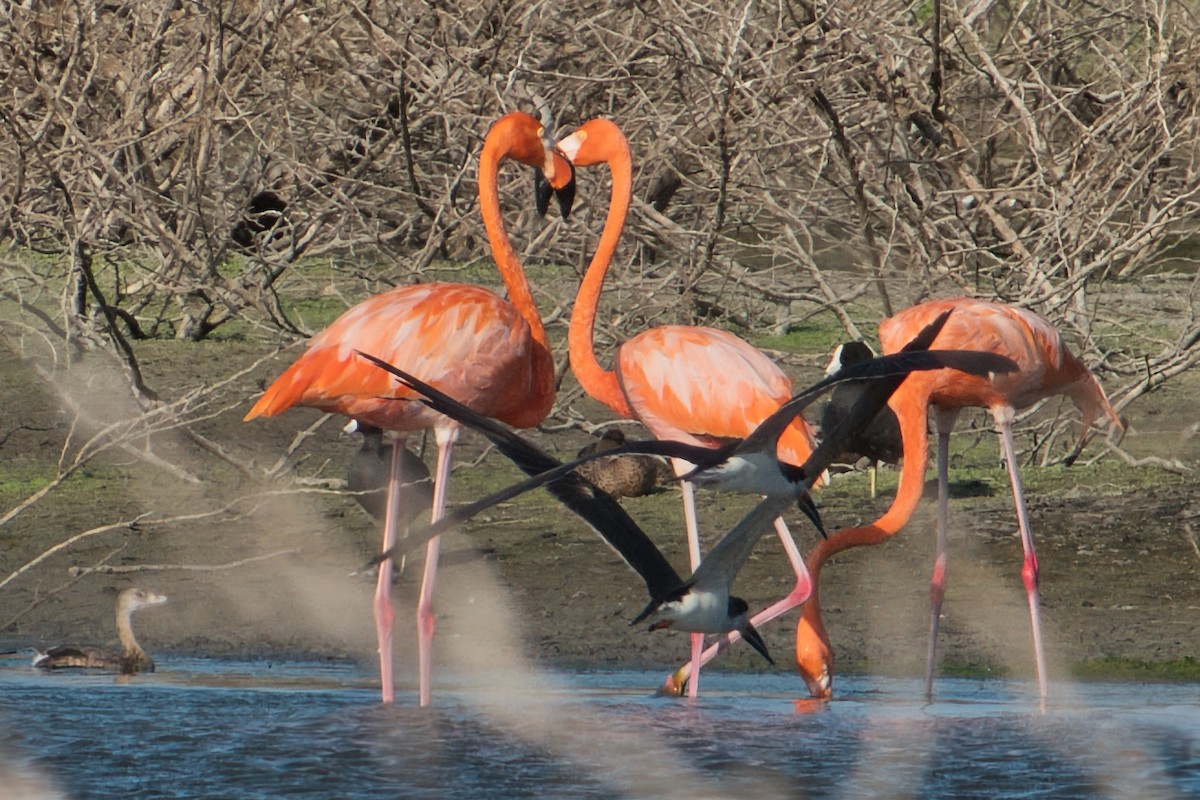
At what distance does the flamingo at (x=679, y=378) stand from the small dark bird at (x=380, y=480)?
1.19m

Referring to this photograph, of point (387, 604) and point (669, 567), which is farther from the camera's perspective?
point (387, 604)

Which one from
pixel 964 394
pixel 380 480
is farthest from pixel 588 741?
pixel 380 480

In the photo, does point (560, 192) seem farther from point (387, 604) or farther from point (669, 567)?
point (669, 567)

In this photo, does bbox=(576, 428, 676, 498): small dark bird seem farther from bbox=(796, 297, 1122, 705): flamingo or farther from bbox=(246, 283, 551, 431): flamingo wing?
bbox=(246, 283, 551, 431): flamingo wing

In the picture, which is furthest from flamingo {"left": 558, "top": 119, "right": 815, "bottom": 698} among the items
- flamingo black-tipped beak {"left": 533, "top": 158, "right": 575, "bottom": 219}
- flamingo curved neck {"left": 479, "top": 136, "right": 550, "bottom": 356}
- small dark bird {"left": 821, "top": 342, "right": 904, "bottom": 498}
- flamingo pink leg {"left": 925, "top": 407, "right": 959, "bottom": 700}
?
small dark bird {"left": 821, "top": 342, "right": 904, "bottom": 498}

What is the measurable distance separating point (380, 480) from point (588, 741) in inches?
98.0

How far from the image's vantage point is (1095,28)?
29.9 feet

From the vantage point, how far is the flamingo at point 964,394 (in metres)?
6.16

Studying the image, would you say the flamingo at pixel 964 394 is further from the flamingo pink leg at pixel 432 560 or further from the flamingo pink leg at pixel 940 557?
the flamingo pink leg at pixel 432 560

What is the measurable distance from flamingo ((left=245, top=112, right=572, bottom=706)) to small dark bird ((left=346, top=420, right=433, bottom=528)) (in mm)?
1177

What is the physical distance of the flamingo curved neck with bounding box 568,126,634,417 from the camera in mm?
6375

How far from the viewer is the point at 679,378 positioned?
6223 mm

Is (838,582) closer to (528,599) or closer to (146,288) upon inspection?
(528,599)

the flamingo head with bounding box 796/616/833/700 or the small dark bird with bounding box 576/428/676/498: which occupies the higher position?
the small dark bird with bounding box 576/428/676/498
